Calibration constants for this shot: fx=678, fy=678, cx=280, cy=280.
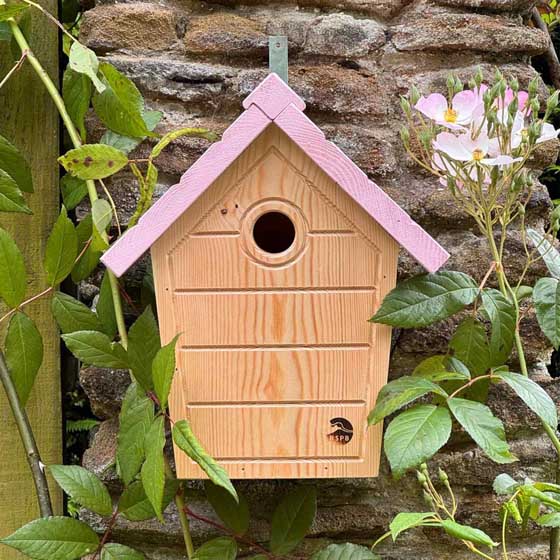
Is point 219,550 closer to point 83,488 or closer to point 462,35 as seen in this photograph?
point 83,488

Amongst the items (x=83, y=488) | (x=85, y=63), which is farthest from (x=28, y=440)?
(x=85, y=63)

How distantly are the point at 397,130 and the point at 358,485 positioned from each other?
644 millimetres

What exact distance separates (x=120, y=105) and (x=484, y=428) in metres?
0.72

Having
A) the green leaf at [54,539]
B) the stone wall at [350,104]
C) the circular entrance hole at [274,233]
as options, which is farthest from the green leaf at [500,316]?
the green leaf at [54,539]

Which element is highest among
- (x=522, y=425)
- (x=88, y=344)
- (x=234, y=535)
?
(x=88, y=344)

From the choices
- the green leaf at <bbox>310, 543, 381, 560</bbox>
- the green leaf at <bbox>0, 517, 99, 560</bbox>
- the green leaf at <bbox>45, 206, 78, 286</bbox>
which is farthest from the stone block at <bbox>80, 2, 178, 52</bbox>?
A: the green leaf at <bbox>310, 543, 381, 560</bbox>

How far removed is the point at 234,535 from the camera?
1.13 m

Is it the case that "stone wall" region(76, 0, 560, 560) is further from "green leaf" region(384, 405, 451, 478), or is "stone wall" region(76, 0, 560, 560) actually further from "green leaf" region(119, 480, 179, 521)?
"green leaf" region(384, 405, 451, 478)

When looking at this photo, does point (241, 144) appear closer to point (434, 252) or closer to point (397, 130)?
point (434, 252)

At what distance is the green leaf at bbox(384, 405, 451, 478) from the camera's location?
2.77 feet

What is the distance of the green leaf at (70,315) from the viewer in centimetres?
109

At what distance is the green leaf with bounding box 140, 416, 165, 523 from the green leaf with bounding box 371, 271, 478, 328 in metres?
0.33

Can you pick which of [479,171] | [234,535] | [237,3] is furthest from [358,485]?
[237,3]

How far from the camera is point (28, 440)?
1134 millimetres
